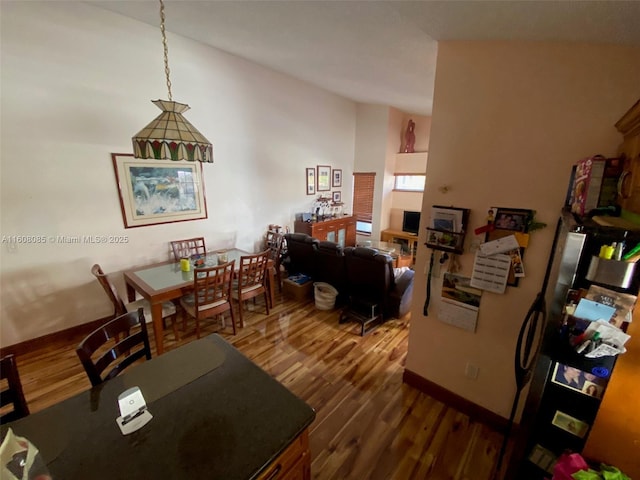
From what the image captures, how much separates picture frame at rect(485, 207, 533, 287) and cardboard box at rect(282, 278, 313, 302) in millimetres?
2554

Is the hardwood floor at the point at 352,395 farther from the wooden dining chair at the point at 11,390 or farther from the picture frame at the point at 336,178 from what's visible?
the picture frame at the point at 336,178

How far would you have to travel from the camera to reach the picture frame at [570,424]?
3.87ft

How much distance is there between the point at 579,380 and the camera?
1.15m

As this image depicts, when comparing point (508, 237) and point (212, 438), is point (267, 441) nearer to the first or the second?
point (212, 438)

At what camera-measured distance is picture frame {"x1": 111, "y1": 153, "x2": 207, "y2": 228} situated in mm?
2990

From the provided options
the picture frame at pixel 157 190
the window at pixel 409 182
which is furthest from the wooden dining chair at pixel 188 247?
the window at pixel 409 182

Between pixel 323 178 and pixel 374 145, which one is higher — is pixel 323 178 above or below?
below

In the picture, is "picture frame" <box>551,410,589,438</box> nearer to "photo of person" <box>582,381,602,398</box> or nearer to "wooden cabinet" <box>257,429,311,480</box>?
"photo of person" <box>582,381,602,398</box>

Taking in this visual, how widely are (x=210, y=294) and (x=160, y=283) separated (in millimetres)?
488

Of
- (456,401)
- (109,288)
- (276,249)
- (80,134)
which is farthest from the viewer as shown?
(276,249)

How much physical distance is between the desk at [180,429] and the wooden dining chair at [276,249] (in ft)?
9.36

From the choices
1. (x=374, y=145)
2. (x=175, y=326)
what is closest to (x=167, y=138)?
(x=175, y=326)

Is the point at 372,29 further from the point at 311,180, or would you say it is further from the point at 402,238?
the point at 402,238

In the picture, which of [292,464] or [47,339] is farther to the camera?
[47,339]
